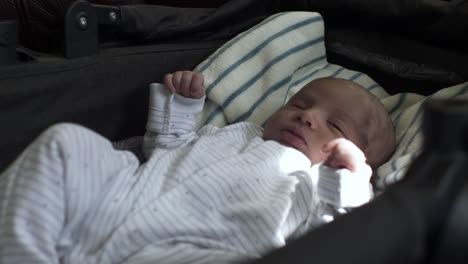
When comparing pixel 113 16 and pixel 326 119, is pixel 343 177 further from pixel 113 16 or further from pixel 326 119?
pixel 113 16

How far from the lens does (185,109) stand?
40.0 inches

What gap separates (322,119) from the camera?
960mm

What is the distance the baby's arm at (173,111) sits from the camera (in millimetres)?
980

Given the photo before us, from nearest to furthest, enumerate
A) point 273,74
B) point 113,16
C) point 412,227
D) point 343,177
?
point 412,227 → point 343,177 → point 113,16 → point 273,74

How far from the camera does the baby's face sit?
94 cm

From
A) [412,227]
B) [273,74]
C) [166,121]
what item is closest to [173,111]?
[166,121]

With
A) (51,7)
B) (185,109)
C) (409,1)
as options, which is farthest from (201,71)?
(409,1)

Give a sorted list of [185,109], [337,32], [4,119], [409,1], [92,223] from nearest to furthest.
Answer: [92,223]
[4,119]
[185,109]
[409,1]
[337,32]

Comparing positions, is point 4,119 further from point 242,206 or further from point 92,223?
point 242,206

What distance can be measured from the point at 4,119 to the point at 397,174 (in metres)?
→ 0.69

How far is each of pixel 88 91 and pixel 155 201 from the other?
0.32m

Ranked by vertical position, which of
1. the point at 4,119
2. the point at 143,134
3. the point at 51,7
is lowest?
the point at 143,134

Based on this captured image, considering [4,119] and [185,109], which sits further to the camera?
[185,109]

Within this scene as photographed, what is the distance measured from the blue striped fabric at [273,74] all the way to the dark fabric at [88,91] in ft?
0.27
